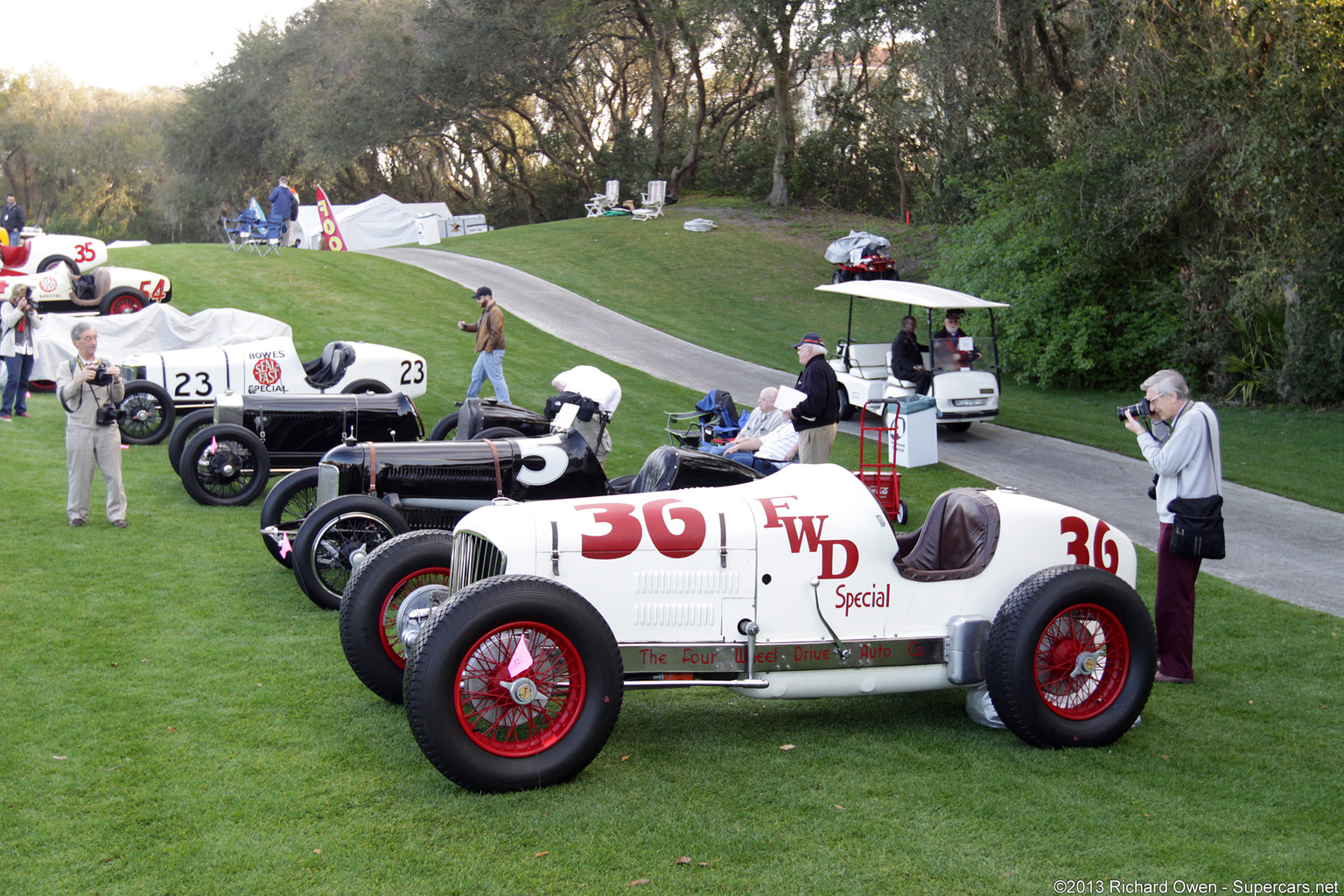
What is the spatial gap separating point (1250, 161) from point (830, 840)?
516 inches

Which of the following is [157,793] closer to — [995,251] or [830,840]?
[830,840]

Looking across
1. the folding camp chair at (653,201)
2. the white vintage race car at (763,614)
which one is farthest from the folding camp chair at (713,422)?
the folding camp chair at (653,201)

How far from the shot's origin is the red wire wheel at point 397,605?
5.51m

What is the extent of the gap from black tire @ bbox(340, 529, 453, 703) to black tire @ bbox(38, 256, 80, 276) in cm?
1425

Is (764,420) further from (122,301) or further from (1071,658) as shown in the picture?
(122,301)

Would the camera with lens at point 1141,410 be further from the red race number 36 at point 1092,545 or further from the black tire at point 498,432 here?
the black tire at point 498,432

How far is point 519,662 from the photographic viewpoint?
14.5 feet

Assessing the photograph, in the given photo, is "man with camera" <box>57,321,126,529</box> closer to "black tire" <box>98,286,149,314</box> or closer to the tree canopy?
"black tire" <box>98,286,149,314</box>

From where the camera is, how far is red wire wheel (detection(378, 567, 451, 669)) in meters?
5.51

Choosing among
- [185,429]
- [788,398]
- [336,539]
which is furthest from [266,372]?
[788,398]

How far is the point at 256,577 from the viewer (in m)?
7.94

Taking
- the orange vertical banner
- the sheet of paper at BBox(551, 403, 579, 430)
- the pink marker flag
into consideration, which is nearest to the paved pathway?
the sheet of paper at BBox(551, 403, 579, 430)

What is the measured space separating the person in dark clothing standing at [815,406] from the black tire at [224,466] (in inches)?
206

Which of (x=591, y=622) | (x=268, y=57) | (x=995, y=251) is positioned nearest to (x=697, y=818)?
(x=591, y=622)
